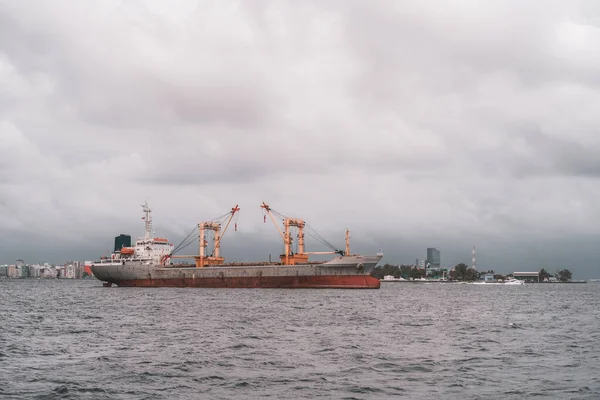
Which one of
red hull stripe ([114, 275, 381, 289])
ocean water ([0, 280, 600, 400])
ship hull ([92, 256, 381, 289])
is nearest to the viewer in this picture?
ocean water ([0, 280, 600, 400])

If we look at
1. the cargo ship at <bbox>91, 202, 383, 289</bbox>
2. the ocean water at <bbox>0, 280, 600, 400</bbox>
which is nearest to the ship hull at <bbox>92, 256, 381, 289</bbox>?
the cargo ship at <bbox>91, 202, 383, 289</bbox>

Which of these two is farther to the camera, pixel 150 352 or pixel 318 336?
pixel 318 336

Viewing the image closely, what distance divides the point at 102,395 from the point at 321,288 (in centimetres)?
8188

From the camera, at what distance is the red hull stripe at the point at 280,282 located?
305 feet

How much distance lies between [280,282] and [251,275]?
5.87 meters

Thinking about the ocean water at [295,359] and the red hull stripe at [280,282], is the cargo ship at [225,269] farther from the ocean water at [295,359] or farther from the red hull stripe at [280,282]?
the ocean water at [295,359]

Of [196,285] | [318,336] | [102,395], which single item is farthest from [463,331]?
[196,285]

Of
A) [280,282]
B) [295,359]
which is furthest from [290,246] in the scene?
[295,359]

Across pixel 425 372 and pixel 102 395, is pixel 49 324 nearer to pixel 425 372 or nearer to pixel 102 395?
pixel 102 395

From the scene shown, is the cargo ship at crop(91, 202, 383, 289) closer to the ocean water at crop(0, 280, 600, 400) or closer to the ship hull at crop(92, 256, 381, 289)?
the ship hull at crop(92, 256, 381, 289)

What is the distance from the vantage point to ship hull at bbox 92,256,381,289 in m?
92.6

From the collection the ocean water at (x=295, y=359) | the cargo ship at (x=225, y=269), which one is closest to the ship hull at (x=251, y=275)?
the cargo ship at (x=225, y=269)

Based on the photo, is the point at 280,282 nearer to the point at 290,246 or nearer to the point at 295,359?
the point at 290,246

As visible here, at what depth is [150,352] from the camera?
25766 mm
